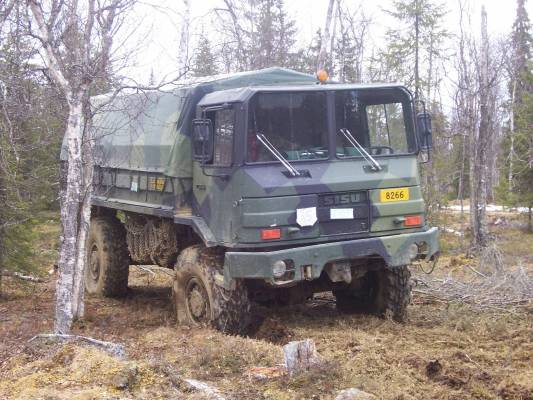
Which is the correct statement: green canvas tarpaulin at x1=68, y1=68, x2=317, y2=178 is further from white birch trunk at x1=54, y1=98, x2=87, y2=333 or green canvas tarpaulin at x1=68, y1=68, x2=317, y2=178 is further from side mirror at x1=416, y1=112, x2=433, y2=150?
side mirror at x1=416, y1=112, x2=433, y2=150

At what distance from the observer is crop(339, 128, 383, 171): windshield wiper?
7801 mm

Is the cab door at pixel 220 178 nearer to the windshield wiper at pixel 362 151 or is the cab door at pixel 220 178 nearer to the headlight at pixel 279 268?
the headlight at pixel 279 268

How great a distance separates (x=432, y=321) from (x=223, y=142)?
335 centimetres

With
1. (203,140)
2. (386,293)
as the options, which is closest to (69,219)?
(203,140)

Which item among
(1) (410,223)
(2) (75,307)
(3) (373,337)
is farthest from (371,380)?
(2) (75,307)

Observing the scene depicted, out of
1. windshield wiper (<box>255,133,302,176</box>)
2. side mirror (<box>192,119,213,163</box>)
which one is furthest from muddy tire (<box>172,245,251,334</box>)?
windshield wiper (<box>255,133,302,176</box>)

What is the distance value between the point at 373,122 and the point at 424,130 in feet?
1.99

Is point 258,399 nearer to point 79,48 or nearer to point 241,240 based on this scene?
point 241,240

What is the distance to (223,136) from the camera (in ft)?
25.0

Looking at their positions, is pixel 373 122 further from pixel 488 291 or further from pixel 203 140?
pixel 488 291

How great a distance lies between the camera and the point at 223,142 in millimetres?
7605

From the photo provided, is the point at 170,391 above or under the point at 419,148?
under

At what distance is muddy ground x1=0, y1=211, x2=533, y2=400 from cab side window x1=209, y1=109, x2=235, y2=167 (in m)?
1.86

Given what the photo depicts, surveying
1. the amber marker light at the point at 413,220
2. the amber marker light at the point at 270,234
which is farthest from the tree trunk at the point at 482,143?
the amber marker light at the point at 270,234
